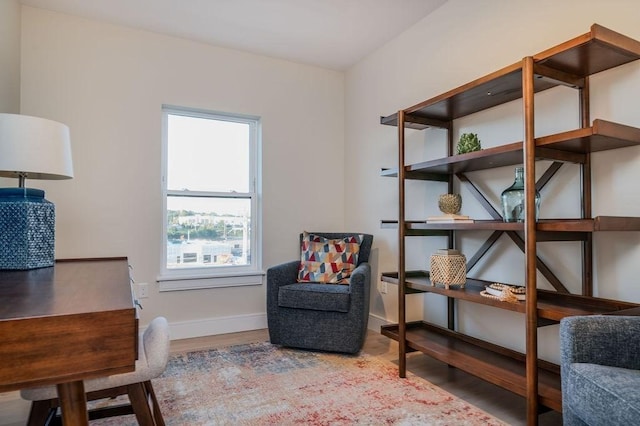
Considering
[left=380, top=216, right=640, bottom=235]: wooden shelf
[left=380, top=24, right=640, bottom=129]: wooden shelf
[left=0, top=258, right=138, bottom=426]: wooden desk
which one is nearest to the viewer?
[left=0, top=258, right=138, bottom=426]: wooden desk

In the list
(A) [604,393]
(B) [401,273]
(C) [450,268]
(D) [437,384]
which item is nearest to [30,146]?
(B) [401,273]

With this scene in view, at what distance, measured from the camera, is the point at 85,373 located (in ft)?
2.26

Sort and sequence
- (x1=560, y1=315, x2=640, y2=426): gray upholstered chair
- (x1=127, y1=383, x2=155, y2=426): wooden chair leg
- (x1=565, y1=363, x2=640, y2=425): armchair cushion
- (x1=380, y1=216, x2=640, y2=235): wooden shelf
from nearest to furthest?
(x1=565, y1=363, x2=640, y2=425): armchair cushion < (x1=560, y1=315, x2=640, y2=426): gray upholstered chair < (x1=127, y1=383, x2=155, y2=426): wooden chair leg < (x1=380, y1=216, x2=640, y2=235): wooden shelf

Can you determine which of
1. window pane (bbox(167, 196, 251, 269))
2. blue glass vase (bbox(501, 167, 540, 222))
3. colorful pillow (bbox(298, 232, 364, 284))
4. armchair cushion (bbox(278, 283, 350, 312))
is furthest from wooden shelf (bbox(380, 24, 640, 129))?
window pane (bbox(167, 196, 251, 269))

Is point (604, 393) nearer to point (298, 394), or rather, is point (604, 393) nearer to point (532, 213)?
point (532, 213)

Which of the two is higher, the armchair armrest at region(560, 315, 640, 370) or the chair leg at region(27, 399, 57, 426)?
the armchair armrest at region(560, 315, 640, 370)

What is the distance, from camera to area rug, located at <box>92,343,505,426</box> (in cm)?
182

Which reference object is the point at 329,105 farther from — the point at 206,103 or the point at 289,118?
the point at 206,103

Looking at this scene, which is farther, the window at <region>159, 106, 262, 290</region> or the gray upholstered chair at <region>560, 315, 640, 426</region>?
the window at <region>159, 106, 262, 290</region>

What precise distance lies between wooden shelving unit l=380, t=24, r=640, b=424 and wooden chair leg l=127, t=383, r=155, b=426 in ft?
4.79

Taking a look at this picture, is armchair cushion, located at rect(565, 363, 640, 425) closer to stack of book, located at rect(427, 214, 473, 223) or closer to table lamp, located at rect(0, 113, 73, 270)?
stack of book, located at rect(427, 214, 473, 223)

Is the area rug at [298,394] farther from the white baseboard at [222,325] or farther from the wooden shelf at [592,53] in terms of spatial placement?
the wooden shelf at [592,53]

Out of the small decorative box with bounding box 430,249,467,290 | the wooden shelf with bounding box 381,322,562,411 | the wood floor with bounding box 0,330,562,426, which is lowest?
the wood floor with bounding box 0,330,562,426

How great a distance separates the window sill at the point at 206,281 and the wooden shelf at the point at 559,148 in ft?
5.82
